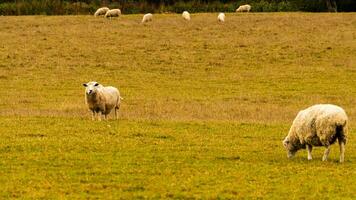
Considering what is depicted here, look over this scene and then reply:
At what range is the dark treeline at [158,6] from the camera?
75.1 metres

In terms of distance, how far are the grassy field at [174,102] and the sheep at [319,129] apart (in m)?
0.42

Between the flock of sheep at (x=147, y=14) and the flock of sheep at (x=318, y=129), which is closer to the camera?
the flock of sheep at (x=318, y=129)

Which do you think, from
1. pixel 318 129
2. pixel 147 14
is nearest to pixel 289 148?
pixel 318 129

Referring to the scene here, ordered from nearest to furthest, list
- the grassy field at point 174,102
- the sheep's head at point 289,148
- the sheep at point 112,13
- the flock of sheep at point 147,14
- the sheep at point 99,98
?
the grassy field at point 174,102
the sheep's head at point 289,148
the sheep at point 99,98
the flock of sheep at point 147,14
the sheep at point 112,13

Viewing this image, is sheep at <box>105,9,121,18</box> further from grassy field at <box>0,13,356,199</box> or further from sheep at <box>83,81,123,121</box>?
sheep at <box>83,81,123,121</box>

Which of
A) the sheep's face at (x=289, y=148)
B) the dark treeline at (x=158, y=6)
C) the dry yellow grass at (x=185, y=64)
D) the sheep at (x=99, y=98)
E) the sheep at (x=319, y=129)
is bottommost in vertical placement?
the sheep's face at (x=289, y=148)

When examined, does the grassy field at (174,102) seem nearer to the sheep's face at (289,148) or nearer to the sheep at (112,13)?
the sheep's face at (289,148)

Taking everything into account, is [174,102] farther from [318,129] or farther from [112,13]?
[112,13]

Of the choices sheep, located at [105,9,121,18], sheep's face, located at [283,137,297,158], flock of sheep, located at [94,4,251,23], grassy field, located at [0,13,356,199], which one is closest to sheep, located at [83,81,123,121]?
grassy field, located at [0,13,356,199]

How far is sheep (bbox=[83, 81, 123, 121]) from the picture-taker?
27297mm

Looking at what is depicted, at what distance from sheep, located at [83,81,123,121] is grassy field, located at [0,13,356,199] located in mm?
590

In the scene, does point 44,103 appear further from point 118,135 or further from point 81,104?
point 118,135

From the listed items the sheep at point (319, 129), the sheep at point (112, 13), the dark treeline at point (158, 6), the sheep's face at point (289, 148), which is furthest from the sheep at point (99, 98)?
the dark treeline at point (158, 6)

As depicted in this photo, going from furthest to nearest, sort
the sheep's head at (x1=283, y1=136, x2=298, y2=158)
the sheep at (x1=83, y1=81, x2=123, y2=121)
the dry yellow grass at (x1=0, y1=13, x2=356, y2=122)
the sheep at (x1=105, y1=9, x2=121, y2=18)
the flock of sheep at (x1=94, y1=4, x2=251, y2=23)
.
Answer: the sheep at (x1=105, y1=9, x2=121, y2=18), the flock of sheep at (x1=94, y1=4, x2=251, y2=23), the dry yellow grass at (x1=0, y1=13, x2=356, y2=122), the sheep at (x1=83, y1=81, x2=123, y2=121), the sheep's head at (x1=283, y1=136, x2=298, y2=158)
